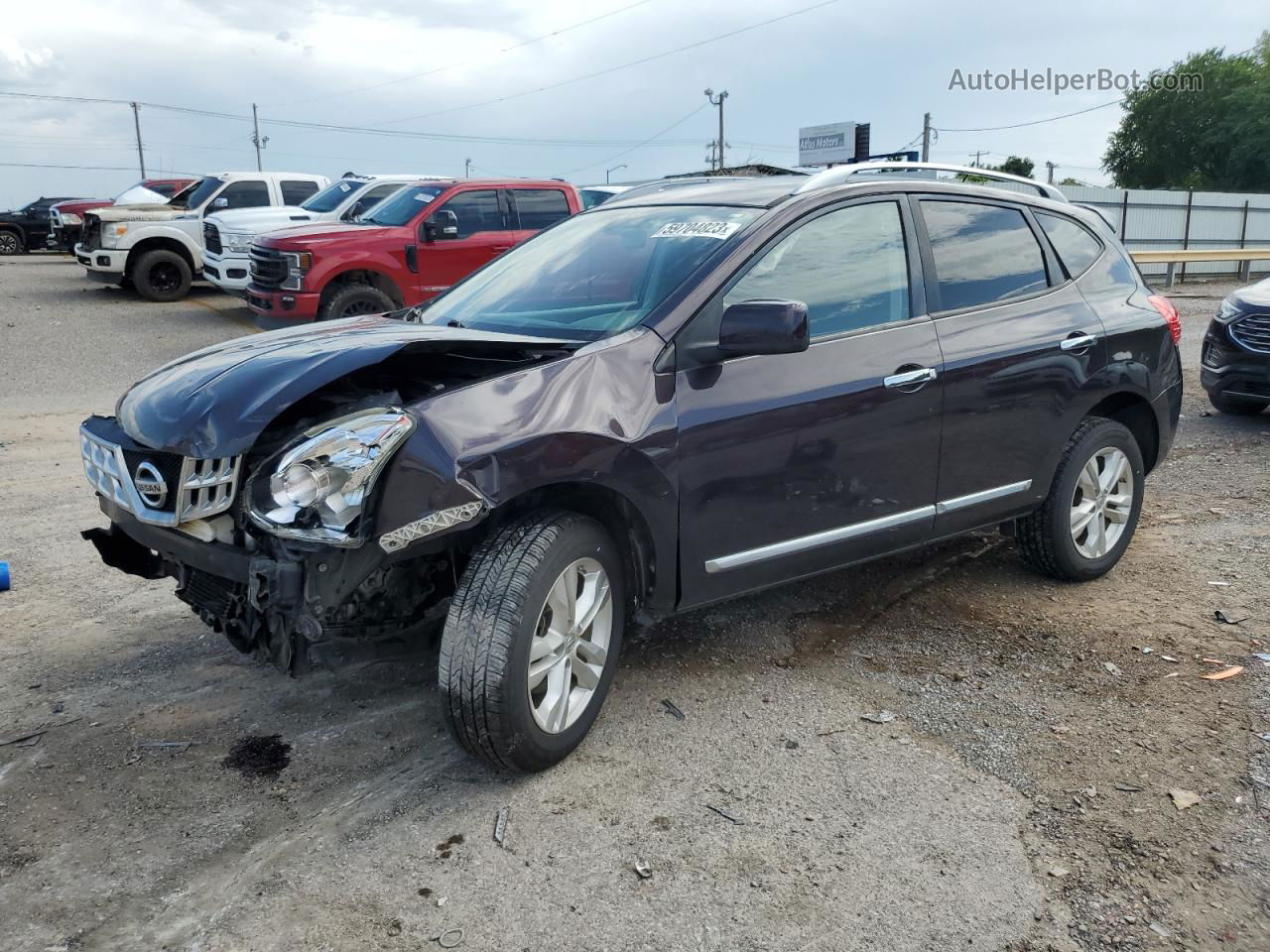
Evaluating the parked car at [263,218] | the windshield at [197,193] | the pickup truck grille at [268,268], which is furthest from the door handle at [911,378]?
the windshield at [197,193]

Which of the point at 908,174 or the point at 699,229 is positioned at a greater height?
the point at 908,174

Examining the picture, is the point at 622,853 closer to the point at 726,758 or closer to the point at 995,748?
the point at 726,758

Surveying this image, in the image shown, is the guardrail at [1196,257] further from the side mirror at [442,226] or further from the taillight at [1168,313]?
the taillight at [1168,313]

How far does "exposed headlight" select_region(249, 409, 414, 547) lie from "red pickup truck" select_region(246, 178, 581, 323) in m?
8.92

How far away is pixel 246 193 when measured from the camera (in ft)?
57.1

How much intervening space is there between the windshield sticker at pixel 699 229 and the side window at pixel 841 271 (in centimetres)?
18

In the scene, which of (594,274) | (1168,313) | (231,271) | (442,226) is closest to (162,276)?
(231,271)

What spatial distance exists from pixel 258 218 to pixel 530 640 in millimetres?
13717

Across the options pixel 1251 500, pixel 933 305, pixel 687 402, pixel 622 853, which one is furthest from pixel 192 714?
pixel 1251 500

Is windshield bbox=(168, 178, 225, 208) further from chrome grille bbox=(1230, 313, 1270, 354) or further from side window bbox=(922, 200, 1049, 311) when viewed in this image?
side window bbox=(922, 200, 1049, 311)

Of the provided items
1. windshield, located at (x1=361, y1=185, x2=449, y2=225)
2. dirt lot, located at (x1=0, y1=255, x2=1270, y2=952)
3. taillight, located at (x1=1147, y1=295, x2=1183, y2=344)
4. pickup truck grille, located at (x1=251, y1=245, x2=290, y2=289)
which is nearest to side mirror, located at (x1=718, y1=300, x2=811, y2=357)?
dirt lot, located at (x1=0, y1=255, x2=1270, y2=952)

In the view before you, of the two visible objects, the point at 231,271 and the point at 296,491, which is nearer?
the point at 296,491

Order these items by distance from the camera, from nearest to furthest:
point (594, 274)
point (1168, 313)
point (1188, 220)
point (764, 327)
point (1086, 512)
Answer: point (764, 327) → point (594, 274) → point (1086, 512) → point (1168, 313) → point (1188, 220)

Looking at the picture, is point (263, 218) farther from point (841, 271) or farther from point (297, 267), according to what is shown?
point (841, 271)
